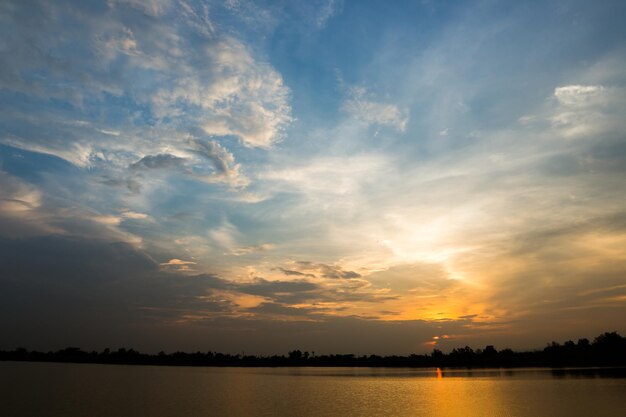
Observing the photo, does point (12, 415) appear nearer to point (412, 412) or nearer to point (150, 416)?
point (150, 416)

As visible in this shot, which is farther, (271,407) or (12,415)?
(271,407)

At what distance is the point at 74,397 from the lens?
57.0m

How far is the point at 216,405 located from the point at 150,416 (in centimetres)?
1240

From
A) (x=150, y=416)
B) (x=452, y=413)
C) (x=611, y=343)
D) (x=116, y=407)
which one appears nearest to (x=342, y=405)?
(x=452, y=413)

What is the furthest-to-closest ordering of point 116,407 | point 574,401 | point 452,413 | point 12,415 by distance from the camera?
point 574,401 → point 116,407 → point 452,413 → point 12,415

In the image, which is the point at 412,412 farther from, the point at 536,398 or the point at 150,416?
the point at 150,416

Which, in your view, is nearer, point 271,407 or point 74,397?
point 271,407

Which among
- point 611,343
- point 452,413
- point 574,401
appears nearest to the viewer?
point 452,413

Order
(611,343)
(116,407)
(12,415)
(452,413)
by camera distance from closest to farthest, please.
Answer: (12,415)
(452,413)
(116,407)
(611,343)

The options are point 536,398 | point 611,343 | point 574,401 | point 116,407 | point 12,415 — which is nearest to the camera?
point 12,415

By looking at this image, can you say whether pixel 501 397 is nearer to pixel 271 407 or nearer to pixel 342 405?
pixel 342 405

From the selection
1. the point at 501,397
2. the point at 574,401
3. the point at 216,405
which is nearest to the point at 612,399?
the point at 574,401

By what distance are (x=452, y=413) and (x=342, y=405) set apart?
14.2 metres

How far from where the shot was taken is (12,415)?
3922cm
